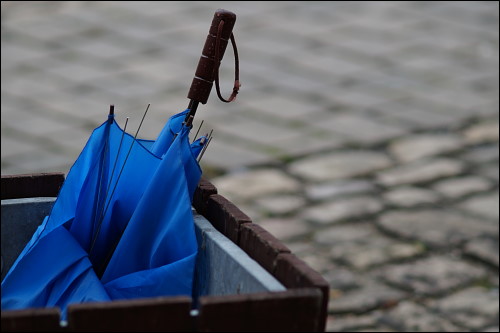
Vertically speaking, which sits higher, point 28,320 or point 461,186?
point 28,320

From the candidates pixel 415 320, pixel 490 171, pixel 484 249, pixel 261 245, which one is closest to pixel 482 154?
pixel 490 171

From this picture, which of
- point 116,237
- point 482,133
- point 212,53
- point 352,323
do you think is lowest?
point 352,323

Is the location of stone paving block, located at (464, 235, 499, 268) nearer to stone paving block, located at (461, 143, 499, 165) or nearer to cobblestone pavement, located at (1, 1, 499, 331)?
cobblestone pavement, located at (1, 1, 499, 331)

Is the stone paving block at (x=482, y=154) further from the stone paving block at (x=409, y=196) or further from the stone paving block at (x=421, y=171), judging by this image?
the stone paving block at (x=409, y=196)

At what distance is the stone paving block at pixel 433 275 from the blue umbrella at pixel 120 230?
6.71ft

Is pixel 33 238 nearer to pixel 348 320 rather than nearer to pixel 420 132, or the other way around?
pixel 348 320

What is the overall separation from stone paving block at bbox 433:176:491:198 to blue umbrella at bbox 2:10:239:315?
272 cm

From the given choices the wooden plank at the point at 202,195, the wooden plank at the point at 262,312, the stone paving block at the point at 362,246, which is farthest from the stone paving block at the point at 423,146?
the wooden plank at the point at 262,312

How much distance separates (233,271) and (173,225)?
9 centimetres

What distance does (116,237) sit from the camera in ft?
3.80

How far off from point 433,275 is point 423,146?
1.12m

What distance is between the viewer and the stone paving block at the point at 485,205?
355 cm

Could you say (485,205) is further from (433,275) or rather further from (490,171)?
(433,275)

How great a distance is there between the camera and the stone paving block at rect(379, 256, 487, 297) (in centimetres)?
308
